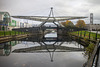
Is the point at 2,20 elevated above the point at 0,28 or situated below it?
above

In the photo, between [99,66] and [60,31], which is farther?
[60,31]

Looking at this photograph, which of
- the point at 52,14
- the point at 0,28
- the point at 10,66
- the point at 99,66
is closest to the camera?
the point at 99,66

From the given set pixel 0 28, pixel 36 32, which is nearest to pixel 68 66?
pixel 36 32

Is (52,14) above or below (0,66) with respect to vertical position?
above

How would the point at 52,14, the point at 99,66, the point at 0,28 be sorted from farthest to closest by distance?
the point at 52,14 < the point at 0,28 < the point at 99,66

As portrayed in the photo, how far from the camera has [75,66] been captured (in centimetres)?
911

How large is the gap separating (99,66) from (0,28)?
65726 millimetres

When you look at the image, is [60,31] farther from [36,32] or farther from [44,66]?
[44,66]

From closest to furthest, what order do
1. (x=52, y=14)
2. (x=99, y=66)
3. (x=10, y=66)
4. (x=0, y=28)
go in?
1. (x=99, y=66)
2. (x=10, y=66)
3. (x=0, y=28)
4. (x=52, y=14)

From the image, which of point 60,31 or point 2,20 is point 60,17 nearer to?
point 60,31

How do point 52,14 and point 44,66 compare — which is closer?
point 44,66

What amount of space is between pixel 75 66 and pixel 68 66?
0.60m

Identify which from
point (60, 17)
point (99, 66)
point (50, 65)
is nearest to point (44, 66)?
point (50, 65)

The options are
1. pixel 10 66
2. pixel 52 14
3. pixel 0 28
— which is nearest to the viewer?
pixel 10 66
